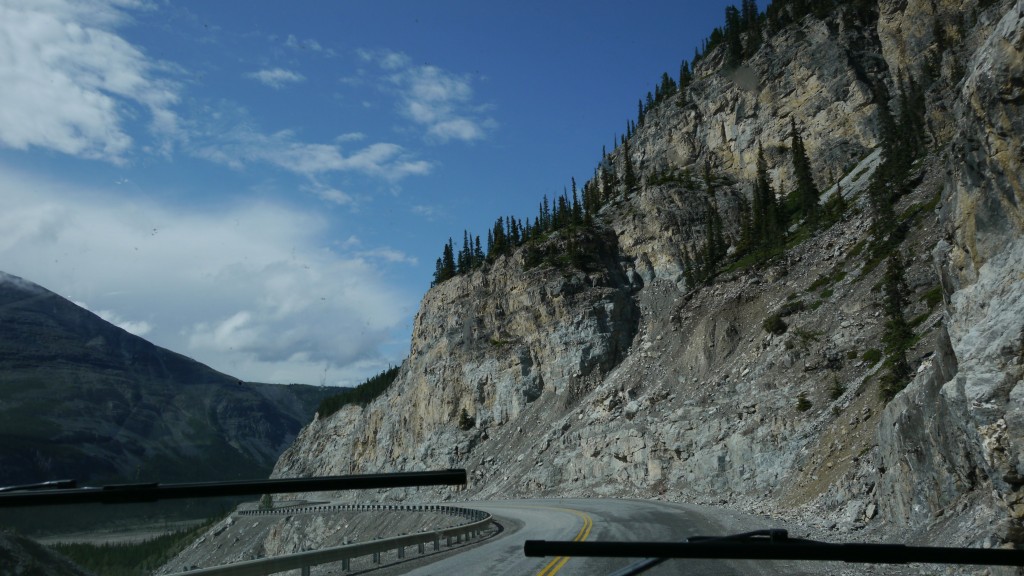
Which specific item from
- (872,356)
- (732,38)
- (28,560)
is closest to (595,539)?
(28,560)

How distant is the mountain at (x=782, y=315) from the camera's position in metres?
15.1

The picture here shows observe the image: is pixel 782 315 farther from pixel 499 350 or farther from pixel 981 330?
pixel 499 350

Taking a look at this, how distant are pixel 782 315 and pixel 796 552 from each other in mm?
49057

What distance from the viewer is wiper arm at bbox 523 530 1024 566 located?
2979mm

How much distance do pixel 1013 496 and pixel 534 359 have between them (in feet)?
232

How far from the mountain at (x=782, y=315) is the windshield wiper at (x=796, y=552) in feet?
37.3

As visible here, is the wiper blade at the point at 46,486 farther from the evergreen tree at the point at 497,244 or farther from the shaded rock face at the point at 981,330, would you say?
the evergreen tree at the point at 497,244

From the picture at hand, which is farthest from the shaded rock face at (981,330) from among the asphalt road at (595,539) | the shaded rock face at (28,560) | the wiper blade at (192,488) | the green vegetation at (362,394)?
the green vegetation at (362,394)

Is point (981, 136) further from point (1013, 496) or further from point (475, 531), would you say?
point (475, 531)

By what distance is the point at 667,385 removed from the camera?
187 feet

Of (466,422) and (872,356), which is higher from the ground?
(466,422)

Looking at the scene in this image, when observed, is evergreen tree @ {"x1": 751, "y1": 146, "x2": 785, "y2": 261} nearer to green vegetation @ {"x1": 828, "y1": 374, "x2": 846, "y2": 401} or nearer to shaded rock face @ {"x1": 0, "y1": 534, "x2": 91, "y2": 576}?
green vegetation @ {"x1": 828, "y1": 374, "x2": 846, "y2": 401}

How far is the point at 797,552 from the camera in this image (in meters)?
3.35

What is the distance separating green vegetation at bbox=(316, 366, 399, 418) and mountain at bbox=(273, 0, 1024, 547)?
4.21 meters
